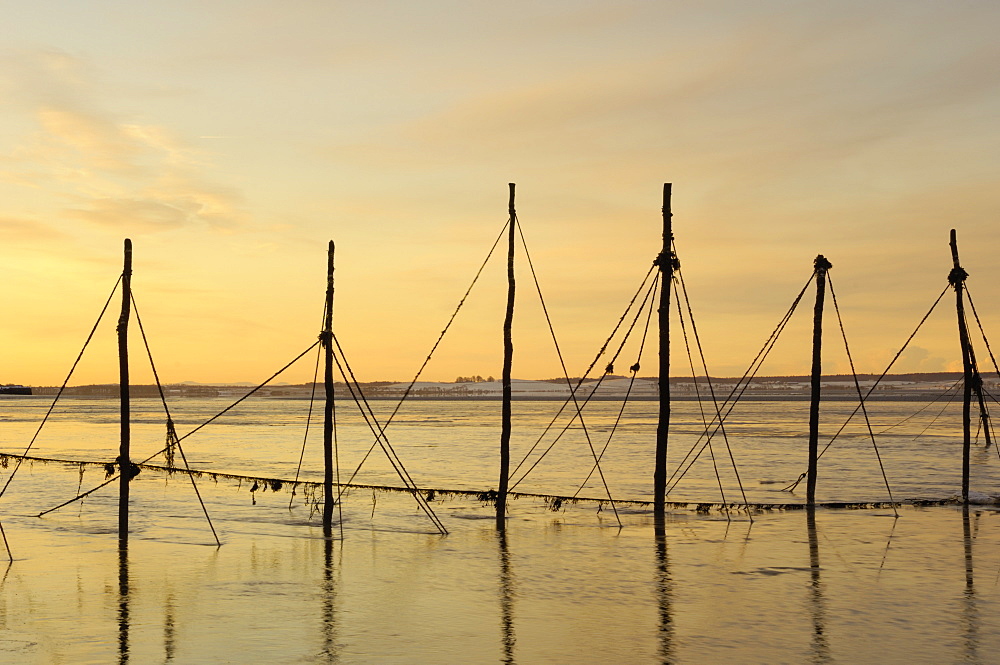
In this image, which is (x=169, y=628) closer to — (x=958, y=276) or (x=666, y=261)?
(x=666, y=261)

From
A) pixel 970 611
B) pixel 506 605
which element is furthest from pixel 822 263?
pixel 506 605

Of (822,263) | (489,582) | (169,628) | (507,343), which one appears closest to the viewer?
(169,628)

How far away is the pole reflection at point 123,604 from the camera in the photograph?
559 inches

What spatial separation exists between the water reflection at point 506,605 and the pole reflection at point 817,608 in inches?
170

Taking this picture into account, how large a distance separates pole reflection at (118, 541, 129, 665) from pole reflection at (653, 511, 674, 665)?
24.9ft

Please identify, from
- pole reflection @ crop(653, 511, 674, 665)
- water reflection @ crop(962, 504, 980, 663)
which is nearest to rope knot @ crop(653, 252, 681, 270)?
pole reflection @ crop(653, 511, 674, 665)

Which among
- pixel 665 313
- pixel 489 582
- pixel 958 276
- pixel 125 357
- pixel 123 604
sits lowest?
pixel 489 582

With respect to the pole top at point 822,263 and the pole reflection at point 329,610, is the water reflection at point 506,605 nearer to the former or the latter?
the pole reflection at point 329,610

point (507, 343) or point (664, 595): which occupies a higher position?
point (507, 343)

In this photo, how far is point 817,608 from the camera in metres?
17.3

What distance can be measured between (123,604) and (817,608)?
12.0 m

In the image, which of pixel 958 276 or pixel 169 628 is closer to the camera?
pixel 169 628

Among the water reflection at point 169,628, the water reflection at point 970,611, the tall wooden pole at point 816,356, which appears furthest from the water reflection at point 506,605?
the tall wooden pole at point 816,356

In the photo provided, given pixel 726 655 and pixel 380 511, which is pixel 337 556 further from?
pixel 726 655
